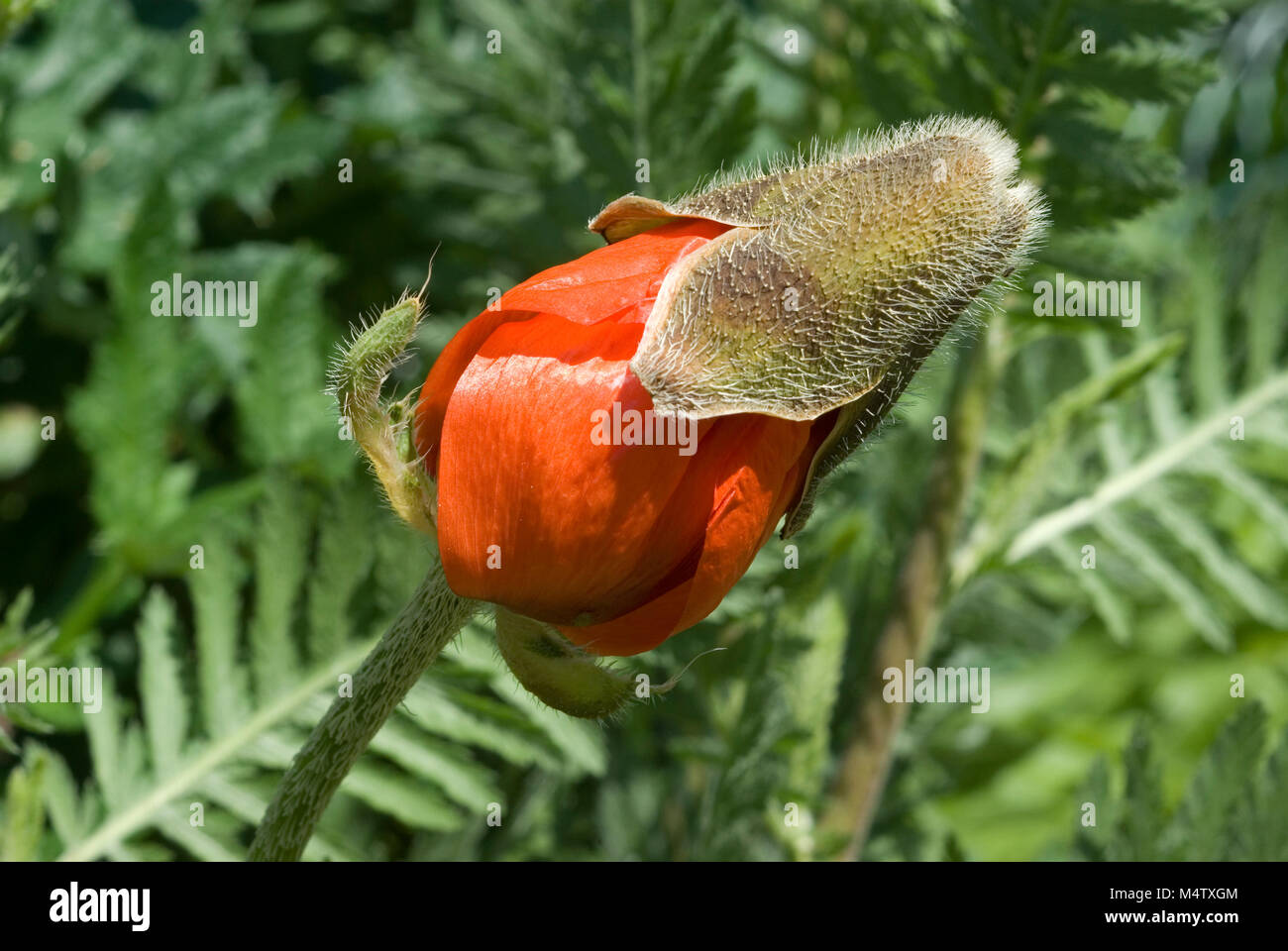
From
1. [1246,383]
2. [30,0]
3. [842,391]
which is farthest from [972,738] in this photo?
[30,0]

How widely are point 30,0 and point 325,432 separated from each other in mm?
733

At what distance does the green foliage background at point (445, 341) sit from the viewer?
1.38m

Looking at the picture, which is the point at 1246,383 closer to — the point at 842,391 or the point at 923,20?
the point at 923,20

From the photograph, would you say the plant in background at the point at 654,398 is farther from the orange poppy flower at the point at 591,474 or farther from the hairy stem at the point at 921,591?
the hairy stem at the point at 921,591

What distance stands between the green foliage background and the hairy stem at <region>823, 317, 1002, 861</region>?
36 mm

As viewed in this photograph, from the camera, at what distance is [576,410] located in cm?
75

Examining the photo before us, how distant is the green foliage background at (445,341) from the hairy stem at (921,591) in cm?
4

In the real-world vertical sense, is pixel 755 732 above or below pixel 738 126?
below

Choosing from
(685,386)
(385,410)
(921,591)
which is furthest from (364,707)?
(921,591)

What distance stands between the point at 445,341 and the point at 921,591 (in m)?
0.73

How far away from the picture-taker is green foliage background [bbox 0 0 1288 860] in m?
1.38

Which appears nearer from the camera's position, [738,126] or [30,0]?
[30,0]

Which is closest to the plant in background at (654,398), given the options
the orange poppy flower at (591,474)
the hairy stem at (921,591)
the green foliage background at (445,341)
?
the orange poppy flower at (591,474)

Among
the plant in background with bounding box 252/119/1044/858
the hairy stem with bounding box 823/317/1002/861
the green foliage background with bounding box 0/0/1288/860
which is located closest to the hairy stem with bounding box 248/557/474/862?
the plant in background with bounding box 252/119/1044/858
